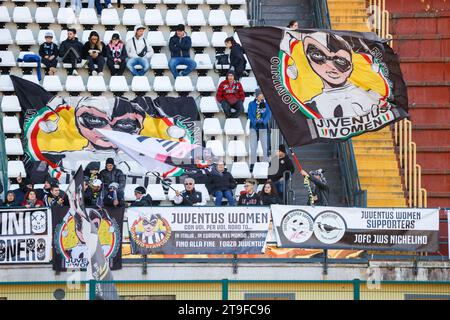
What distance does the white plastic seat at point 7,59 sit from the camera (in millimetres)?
29312

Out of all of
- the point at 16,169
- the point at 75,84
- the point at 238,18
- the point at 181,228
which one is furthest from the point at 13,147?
the point at 238,18

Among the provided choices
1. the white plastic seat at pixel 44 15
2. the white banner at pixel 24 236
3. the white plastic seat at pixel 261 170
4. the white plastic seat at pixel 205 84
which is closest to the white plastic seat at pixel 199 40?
the white plastic seat at pixel 205 84

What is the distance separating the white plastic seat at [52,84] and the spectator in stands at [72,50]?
433mm

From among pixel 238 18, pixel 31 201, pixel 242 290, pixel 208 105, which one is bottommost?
pixel 242 290

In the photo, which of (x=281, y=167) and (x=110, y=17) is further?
(x=110, y=17)

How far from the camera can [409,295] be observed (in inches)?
941

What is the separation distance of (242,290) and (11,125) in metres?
7.26

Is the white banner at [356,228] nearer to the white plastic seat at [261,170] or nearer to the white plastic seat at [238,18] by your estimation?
the white plastic seat at [261,170]

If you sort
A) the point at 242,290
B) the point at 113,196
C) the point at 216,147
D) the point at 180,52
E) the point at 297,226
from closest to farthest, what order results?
the point at 242,290 < the point at 297,226 < the point at 113,196 < the point at 216,147 < the point at 180,52

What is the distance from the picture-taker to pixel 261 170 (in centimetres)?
2738

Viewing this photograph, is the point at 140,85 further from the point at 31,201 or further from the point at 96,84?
the point at 31,201

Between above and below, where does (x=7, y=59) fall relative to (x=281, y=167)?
above

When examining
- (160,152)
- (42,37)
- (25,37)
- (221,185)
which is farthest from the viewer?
(25,37)

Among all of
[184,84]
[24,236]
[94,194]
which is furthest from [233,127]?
[24,236]
